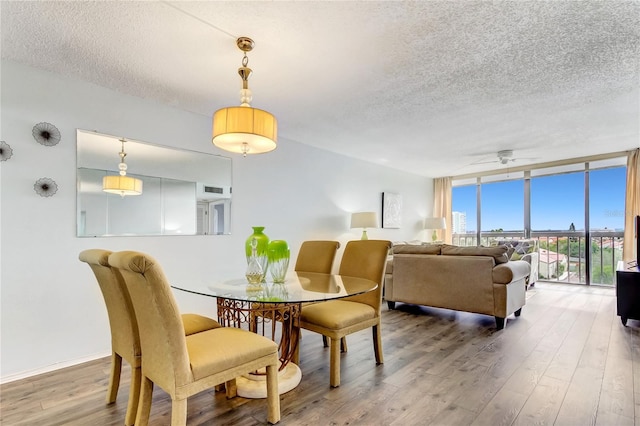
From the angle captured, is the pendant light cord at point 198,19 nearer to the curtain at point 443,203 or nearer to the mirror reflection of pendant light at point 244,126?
the mirror reflection of pendant light at point 244,126

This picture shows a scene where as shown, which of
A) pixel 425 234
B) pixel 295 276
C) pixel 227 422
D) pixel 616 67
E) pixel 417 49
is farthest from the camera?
pixel 425 234

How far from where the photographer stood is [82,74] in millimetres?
2592

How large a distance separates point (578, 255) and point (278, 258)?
19.7ft

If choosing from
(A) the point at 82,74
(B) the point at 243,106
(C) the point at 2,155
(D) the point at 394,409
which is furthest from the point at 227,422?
(A) the point at 82,74

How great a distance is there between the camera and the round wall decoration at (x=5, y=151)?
2355 millimetres

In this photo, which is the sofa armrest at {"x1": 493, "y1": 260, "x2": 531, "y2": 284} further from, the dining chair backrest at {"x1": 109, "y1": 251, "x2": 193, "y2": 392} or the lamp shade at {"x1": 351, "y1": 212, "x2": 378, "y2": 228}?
the dining chair backrest at {"x1": 109, "y1": 251, "x2": 193, "y2": 392}

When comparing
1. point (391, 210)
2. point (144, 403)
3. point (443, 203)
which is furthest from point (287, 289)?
point (443, 203)

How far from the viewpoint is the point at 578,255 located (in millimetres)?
5891

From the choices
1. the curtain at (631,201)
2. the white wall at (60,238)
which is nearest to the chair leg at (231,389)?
the white wall at (60,238)

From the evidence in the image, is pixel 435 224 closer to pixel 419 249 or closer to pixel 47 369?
pixel 419 249

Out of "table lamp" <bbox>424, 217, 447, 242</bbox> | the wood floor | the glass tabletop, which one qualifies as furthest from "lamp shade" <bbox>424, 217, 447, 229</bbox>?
the glass tabletop

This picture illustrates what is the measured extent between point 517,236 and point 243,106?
253 inches

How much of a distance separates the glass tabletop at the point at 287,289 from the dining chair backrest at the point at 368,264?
12cm

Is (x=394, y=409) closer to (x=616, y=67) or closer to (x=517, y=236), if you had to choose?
(x=616, y=67)
